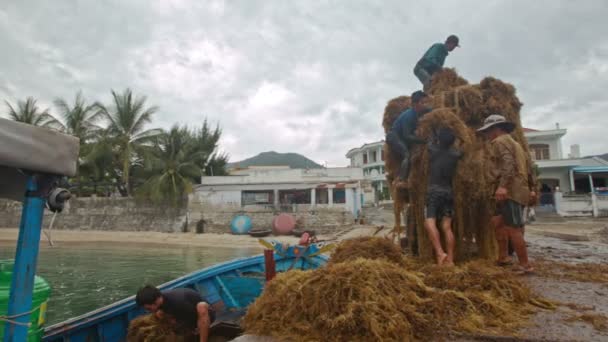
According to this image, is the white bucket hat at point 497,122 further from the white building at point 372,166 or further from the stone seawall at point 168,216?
the white building at point 372,166

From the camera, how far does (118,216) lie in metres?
28.5

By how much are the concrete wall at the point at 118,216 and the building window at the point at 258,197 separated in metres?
5.15

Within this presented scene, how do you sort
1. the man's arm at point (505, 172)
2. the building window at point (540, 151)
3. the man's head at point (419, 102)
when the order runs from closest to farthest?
1. the man's arm at point (505, 172)
2. the man's head at point (419, 102)
3. the building window at point (540, 151)

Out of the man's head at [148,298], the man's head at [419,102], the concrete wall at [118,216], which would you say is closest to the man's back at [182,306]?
the man's head at [148,298]

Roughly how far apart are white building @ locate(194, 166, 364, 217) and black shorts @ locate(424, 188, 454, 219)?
21.3 meters

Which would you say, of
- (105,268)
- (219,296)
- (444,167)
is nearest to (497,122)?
(444,167)

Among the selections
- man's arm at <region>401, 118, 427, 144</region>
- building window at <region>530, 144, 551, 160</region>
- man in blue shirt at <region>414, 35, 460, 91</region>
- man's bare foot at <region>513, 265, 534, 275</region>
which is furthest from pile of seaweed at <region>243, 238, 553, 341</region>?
building window at <region>530, 144, 551, 160</region>

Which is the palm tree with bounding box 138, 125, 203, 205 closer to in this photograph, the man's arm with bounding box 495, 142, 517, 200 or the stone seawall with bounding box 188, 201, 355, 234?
the stone seawall with bounding box 188, 201, 355, 234

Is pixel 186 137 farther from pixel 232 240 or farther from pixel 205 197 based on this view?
pixel 232 240

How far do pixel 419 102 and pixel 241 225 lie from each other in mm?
22400

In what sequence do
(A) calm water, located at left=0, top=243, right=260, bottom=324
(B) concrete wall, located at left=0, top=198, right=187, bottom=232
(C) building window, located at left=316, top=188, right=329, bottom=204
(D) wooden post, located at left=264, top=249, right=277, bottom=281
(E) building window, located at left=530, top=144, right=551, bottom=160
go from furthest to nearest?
(E) building window, located at left=530, top=144, right=551, bottom=160 → (C) building window, located at left=316, top=188, right=329, bottom=204 → (B) concrete wall, located at left=0, top=198, right=187, bottom=232 → (A) calm water, located at left=0, top=243, right=260, bottom=324 → (D) wooden post, located at left=264, top=249, right=277, bottom=281

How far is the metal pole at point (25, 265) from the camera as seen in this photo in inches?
92.5

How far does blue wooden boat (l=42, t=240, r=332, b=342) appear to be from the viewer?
4.78 meters

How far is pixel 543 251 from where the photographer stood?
641 cm
